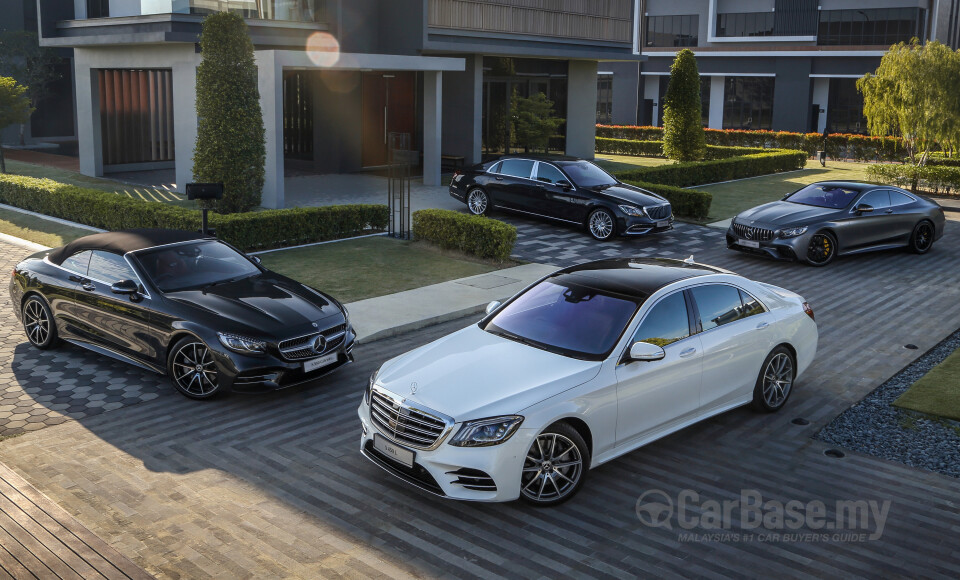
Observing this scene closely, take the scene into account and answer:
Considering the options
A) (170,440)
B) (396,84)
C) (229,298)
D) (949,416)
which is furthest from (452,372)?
(396,84)

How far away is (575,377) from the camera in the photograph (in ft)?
22.5

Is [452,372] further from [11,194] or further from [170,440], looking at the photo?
[11,194]

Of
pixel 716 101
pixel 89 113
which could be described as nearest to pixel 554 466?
pixel 89 113

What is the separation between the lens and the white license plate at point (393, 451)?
6.65 meters

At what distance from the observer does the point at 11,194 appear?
20016 mm

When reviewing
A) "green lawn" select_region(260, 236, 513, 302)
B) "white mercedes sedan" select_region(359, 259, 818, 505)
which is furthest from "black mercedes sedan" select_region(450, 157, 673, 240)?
"white mercedes sedan" select_region(359, 259, 818, 505)

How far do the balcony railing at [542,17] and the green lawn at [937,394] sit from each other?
1807cm

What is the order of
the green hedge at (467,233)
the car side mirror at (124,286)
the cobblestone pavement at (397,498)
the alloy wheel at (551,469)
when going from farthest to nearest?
the green hedge at (467,233), the car side mirror at (124,286), the alloy wheel at (551,469), the cobblestone pavement at (397,498)

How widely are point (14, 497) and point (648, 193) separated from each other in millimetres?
14025

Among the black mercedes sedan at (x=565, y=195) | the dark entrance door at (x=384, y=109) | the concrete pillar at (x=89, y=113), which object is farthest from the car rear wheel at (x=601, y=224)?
the concrete pillar at (x=89, y=113)

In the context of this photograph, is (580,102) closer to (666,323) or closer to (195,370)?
(195,370)

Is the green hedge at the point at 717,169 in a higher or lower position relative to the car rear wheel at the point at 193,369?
higher

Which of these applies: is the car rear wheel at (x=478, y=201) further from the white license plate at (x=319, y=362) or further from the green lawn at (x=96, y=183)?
the white license plate at (x=319, y=362)

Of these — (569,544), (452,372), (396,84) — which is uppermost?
(396,84)
